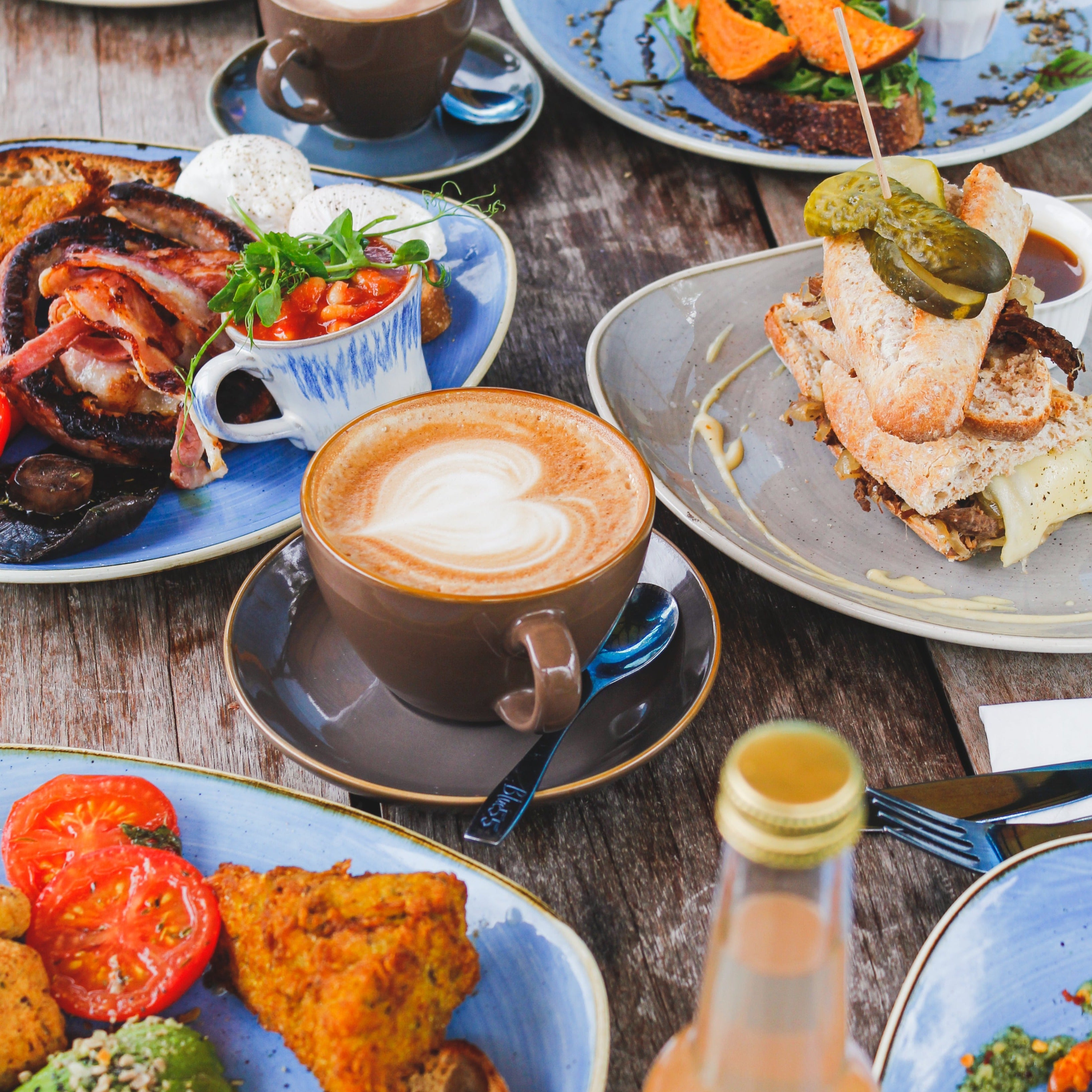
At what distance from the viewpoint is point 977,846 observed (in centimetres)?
124

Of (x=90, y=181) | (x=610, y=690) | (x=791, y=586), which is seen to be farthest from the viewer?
(x=90, y=181)

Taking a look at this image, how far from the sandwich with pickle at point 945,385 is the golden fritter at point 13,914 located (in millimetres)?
1366

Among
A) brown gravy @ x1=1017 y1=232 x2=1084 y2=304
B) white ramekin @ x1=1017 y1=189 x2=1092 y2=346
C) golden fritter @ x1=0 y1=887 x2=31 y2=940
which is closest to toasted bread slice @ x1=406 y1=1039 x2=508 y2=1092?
golden fritter @ x1=0 y1=887 x2=31 y2=940

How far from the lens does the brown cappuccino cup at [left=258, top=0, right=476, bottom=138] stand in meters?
2.27

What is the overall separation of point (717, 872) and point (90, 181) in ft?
6.20

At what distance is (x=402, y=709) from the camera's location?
1387 millimetres

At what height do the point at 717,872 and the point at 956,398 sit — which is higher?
the point at 956,398

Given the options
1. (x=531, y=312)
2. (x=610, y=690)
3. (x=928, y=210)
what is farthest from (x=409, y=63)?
(x=610, y=690)

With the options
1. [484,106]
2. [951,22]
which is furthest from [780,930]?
[951,22]

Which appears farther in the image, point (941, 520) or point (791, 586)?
point (941, 520)

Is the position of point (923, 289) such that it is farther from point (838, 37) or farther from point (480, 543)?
point (838, 37)

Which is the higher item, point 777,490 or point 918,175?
point 918,175

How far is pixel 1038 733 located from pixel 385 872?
3.03 ft

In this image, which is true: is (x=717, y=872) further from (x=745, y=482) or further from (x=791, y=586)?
(x=745, y=482)
